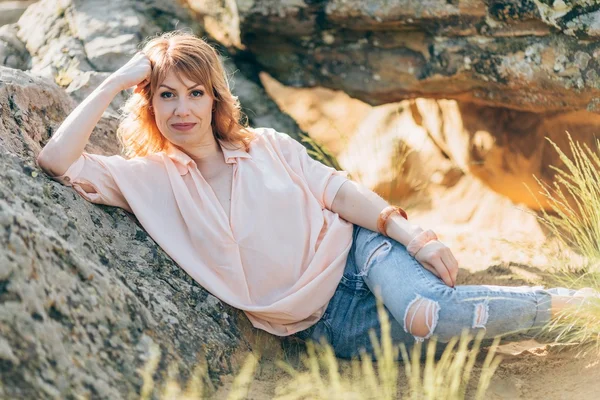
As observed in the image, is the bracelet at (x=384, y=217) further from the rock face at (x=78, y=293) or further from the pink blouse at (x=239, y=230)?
the rock face at (x=78, y=293)

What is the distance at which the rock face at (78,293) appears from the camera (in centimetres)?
191

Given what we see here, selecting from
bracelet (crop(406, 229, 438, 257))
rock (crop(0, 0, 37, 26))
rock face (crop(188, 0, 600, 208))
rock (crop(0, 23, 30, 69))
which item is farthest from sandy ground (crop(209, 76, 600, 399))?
rock (crop(0, 0, 37, 26))

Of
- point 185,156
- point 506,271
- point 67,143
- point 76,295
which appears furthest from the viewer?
point 506,271

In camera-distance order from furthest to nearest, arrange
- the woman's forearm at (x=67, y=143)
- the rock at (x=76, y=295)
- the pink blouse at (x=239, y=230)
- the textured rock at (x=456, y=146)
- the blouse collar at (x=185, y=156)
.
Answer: the textured rock at (x=456, y=146), the blouse collar at (x=185, y=156), the pink blouse at (x=239, y=230), the woman's forearm at (x=67, y=143), the rock at (x=76, y=295)

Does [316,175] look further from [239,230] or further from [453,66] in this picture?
[453,66]

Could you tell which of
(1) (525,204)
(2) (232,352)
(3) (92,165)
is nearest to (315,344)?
(2) (232,352)

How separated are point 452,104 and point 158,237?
8.91 feet

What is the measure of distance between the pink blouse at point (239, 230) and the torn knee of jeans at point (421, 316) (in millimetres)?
355

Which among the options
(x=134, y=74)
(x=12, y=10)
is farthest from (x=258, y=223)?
(x=12, y=10)

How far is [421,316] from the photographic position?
2699mm

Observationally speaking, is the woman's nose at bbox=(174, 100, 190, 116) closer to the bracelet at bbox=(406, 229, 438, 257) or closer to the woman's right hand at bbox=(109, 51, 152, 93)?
the woman's right hand at bbox=(109, 51, 152, 93)

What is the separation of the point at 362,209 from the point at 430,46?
1.73 m

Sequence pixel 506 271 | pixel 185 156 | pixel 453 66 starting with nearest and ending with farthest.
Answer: pixel 185 156 → pixel 506 271 → pixel 453 66

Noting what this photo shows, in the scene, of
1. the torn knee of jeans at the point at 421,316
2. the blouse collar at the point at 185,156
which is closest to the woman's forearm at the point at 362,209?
the torn knee of jeans at the point at 421,316
